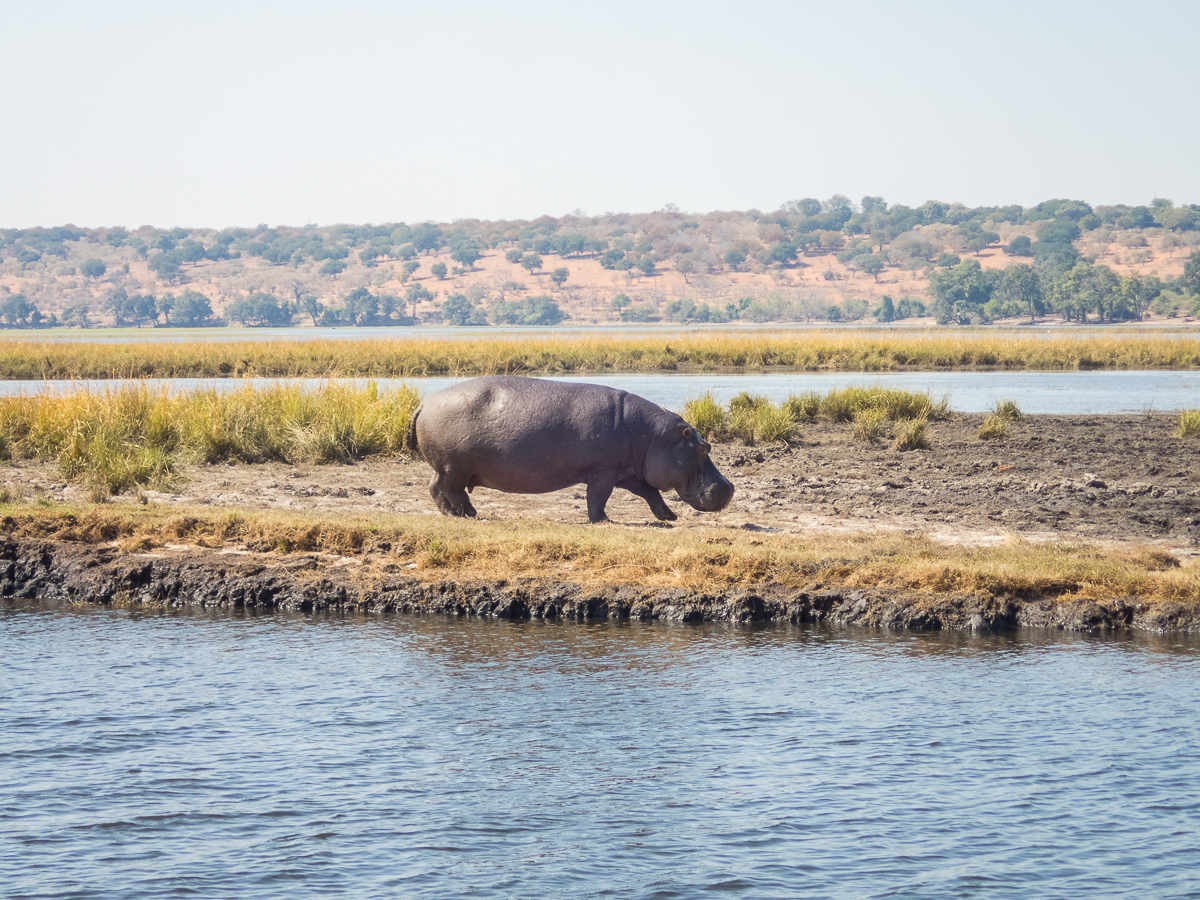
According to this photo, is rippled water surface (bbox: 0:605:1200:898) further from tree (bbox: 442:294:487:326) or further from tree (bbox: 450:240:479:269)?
tree (bbox: 450:240:479:269)

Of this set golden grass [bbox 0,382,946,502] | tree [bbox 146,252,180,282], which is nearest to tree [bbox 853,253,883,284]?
tree [bbox 146,252,180,282]

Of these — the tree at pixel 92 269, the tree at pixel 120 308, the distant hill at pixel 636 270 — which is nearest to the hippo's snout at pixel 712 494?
the distant hill at pixel 636 270

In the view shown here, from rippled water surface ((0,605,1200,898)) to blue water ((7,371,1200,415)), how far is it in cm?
1451

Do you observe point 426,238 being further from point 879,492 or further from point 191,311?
A: point 879,492

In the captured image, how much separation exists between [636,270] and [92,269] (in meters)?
71.7

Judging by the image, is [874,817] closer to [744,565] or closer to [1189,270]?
[744,565]

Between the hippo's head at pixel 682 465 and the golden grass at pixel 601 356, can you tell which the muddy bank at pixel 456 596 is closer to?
the hippo's head at pixel 682 465

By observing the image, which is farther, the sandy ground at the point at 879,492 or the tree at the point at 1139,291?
the tree at the point at 1139,291

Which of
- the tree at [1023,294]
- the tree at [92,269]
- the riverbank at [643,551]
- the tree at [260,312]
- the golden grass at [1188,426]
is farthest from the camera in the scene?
the tree at [92,269]

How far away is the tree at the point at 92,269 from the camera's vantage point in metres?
160

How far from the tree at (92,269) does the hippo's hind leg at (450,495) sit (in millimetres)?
163587

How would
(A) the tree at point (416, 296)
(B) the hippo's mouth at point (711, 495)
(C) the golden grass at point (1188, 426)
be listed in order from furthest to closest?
(A) the tree at point (416, 296), (C) the golden grass at point (1188, 426), (B) the hippo's mouth at point (711, 495)

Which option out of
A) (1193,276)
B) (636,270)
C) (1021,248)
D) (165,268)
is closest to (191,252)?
(165,268)

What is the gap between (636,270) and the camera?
152625 mm
